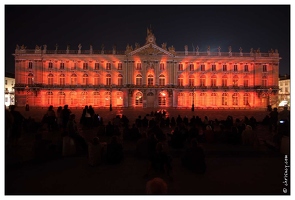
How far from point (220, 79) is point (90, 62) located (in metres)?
29.7

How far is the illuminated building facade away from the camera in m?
51.6

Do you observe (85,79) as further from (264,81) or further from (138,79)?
(264,81)

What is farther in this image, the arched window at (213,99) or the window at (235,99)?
the window at (235,99)

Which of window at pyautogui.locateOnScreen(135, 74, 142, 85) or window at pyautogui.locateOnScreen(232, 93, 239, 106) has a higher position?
window at pyautogui.locateOnScreen(135, 74, 142, 85)

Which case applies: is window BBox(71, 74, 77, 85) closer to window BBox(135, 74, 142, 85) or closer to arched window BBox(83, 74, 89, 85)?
arched window BBox(83, 74, 89, 85)

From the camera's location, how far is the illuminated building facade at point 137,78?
169 ft

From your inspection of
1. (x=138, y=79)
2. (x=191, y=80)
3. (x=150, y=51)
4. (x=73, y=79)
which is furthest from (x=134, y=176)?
(x=73, y=79)

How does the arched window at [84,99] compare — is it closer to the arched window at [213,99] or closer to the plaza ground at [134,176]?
the arched window at [213,99]

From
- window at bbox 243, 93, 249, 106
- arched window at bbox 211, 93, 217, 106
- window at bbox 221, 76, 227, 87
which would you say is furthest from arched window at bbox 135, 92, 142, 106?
window at bbox 243, 93, 249, 106

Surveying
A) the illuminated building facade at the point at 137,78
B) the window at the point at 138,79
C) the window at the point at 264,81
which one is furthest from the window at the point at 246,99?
the window at the point at 138,79

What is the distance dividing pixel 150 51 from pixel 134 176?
152ft

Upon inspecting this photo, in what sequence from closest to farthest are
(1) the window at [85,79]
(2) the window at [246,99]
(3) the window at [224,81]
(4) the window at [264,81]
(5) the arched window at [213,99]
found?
(1) the window at [85,79]
(5) the arched window at [213,99]
(3) the window at [224,81]
(2) the window at [246,99]
(4) the window at [264,81]

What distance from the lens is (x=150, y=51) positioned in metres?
52.1

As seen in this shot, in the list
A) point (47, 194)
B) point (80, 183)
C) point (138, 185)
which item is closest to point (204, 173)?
point (138, 185)
